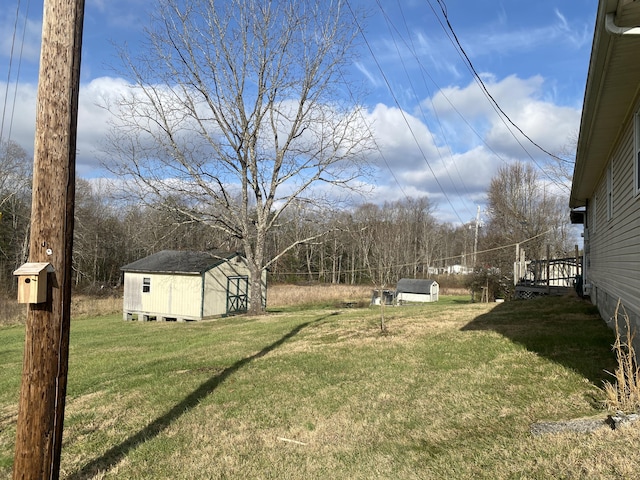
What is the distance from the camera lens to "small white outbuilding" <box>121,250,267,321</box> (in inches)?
912

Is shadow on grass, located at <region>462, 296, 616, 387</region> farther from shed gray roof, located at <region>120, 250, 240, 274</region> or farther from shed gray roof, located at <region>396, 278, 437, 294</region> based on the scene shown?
shed gray roof, located at <region>396, 278, 437, 294</region>

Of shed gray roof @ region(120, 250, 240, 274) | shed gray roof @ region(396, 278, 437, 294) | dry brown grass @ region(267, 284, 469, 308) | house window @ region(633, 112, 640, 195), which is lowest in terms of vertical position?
dry brown grass @ region(267, 284, 469, 308)

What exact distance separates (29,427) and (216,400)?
10.3ft

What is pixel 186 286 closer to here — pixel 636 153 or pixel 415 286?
pixel 636 153

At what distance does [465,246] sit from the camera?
7206 centimetres

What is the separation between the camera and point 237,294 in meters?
25.9

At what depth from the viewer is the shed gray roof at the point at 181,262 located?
23.5 metres

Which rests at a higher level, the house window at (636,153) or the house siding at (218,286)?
the house window at (636,153)

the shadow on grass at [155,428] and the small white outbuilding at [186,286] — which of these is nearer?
the shadow on grass at [155,428]

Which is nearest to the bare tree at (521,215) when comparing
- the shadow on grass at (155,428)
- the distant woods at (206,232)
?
the distant woods at (206,232)

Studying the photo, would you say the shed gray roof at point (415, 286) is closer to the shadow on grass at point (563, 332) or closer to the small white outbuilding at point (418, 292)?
the small white outbuilding at point (418, 292)

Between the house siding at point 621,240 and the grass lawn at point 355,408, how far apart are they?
0.83m

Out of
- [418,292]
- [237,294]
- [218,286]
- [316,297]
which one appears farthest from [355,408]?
[418,292]

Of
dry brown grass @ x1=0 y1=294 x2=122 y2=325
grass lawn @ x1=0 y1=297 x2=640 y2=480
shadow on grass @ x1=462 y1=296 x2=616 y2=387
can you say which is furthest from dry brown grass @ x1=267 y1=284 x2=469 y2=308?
grass lawn @ x1=0 y1=297 x2=640 y2=480
